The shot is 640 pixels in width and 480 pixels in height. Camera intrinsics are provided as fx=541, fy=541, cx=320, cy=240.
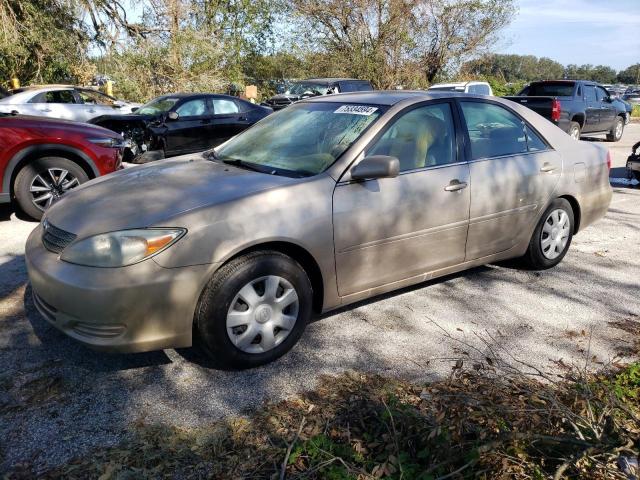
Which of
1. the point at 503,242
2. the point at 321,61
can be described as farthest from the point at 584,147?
the point at 321,61

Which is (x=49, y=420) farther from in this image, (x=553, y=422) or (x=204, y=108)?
(x=204, y=108)

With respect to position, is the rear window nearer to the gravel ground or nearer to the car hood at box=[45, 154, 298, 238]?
the gravel ground

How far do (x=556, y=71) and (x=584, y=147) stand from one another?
324 feet

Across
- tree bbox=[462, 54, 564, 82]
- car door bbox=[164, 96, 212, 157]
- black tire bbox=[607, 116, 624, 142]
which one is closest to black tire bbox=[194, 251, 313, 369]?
car door bbox=[164, 96, 212, 157]

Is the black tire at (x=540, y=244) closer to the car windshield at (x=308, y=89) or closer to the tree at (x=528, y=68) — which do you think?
the car windshield at (x=308, y=89)

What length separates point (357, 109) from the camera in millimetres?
3895

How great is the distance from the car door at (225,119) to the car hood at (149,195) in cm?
781

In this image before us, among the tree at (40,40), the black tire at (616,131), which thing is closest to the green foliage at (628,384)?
the black tire at (616,131)

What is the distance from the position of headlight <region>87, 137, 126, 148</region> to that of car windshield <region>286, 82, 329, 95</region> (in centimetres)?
826

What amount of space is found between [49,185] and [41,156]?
13.1 inches

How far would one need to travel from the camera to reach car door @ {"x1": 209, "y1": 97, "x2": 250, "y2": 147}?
11.4 m

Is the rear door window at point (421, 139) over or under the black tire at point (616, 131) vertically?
over

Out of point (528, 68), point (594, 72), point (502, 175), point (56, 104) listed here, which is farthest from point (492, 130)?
point (594, 72)

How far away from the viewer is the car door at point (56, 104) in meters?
10.8
